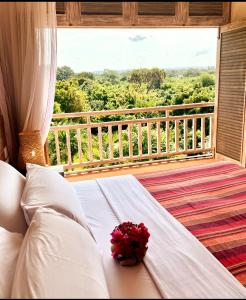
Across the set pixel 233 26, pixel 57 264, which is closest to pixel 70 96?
pixel 233 26

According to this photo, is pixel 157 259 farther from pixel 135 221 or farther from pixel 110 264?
pixel 135 221

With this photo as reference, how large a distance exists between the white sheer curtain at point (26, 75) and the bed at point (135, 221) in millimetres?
961

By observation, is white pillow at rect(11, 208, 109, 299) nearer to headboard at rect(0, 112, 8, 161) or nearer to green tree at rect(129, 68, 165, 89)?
headboard at rect(0, 112, 8, 161)

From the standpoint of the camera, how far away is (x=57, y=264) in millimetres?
973

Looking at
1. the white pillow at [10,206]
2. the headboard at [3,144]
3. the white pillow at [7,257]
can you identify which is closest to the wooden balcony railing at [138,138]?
the headboard at [3,144]

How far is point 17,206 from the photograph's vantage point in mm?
1540

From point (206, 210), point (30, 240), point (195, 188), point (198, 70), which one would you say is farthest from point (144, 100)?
point (30, 240)

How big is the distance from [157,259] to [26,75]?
207 centimetres

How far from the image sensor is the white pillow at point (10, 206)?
4.76 ft

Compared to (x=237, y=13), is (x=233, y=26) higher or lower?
lower

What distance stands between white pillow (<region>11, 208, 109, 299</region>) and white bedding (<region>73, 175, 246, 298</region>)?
0.40ft

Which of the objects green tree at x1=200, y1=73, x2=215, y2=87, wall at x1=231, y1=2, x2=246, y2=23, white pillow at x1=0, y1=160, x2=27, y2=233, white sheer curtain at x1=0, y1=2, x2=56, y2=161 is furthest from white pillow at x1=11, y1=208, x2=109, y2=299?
green tree at x1=200, y1=73, x2=215, y2=87

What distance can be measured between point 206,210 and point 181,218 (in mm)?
187

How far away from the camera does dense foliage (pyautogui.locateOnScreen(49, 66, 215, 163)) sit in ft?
15.7
